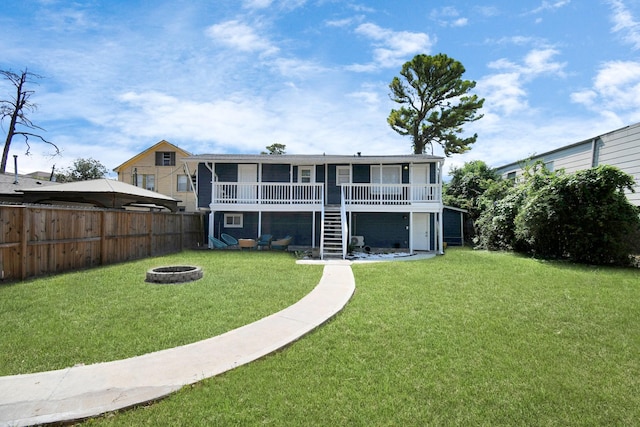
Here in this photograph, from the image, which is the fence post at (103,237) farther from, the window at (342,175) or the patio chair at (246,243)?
the window at (342,175)

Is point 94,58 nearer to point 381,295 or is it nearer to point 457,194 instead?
point 381,295

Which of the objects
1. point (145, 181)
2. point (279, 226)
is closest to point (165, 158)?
point (145, 181)

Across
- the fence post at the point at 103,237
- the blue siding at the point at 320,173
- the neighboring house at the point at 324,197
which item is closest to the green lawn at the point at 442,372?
the fence post at the point at 103,237

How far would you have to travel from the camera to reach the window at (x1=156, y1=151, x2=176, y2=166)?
28.7 meters

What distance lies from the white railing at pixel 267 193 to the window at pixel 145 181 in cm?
1650

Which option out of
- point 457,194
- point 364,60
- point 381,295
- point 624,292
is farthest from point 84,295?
point 457,194

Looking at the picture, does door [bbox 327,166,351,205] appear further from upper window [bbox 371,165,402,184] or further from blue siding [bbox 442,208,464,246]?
blue siding [bbox 442,208,464,246]

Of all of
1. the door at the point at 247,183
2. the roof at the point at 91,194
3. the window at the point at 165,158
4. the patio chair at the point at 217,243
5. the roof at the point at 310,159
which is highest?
the window at the point at 165,158

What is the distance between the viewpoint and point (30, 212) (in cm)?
725

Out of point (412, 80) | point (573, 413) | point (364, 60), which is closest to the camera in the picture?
point (573, 413)

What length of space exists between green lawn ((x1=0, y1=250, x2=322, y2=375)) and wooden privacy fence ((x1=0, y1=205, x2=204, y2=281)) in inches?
22.4

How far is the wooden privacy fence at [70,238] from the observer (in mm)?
6980

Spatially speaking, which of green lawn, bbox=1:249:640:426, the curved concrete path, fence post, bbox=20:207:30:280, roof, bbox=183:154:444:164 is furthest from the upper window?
fence post, bbox=20:207:30:280

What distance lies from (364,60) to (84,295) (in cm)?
1401
